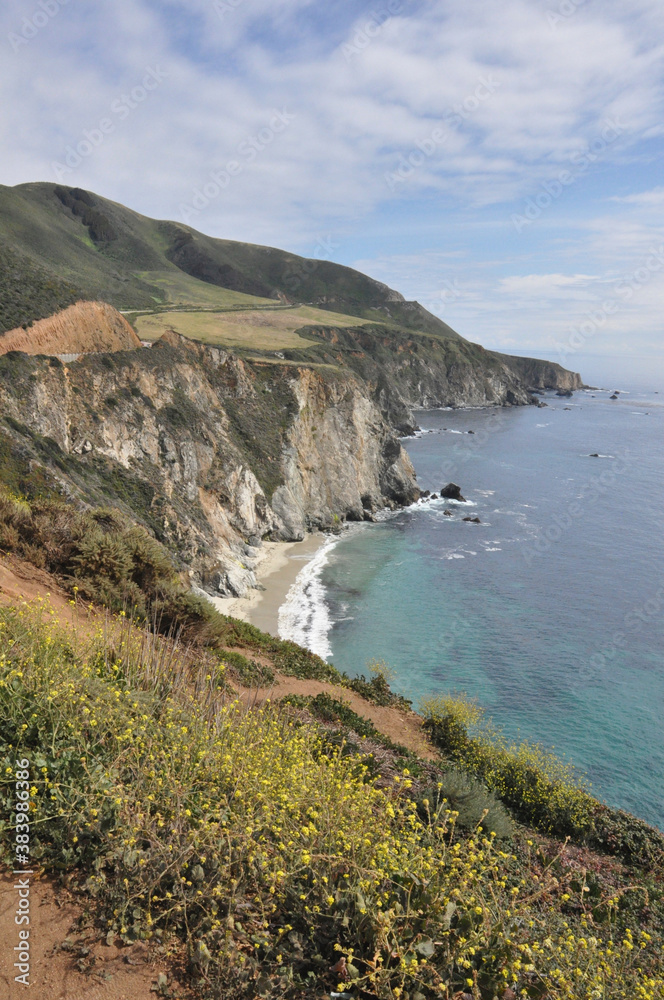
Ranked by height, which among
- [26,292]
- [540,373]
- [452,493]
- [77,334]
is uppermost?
[540,373]

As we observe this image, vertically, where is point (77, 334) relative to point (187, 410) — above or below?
above

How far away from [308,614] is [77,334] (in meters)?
22.0

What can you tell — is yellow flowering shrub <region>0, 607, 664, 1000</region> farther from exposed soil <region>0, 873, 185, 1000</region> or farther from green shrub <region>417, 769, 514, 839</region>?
green shrub <region>417, 769, 514, 839</region>

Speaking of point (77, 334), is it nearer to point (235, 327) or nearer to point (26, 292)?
point (26, 292)

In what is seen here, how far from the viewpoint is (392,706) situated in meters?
16.1

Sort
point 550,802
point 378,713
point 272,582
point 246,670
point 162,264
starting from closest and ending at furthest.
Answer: point 550,802, point 246,670, point 378,713, point 272,582, point 162,264

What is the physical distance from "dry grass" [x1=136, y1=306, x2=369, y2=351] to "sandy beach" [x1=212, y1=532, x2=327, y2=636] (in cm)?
2359

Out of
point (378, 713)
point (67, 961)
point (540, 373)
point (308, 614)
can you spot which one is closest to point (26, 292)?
point (308, 614)

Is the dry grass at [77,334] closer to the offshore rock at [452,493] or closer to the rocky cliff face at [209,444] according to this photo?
the rocky cliff face at [209,444]

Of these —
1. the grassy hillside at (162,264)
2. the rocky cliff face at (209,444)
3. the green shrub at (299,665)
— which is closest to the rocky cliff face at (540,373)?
the grassy hillside at (162,264)

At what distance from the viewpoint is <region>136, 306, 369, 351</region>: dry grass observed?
6028 cm

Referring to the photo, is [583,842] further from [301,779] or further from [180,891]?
[180,891]

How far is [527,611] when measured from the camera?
108 ft

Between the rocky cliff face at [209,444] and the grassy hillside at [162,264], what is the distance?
110ft
